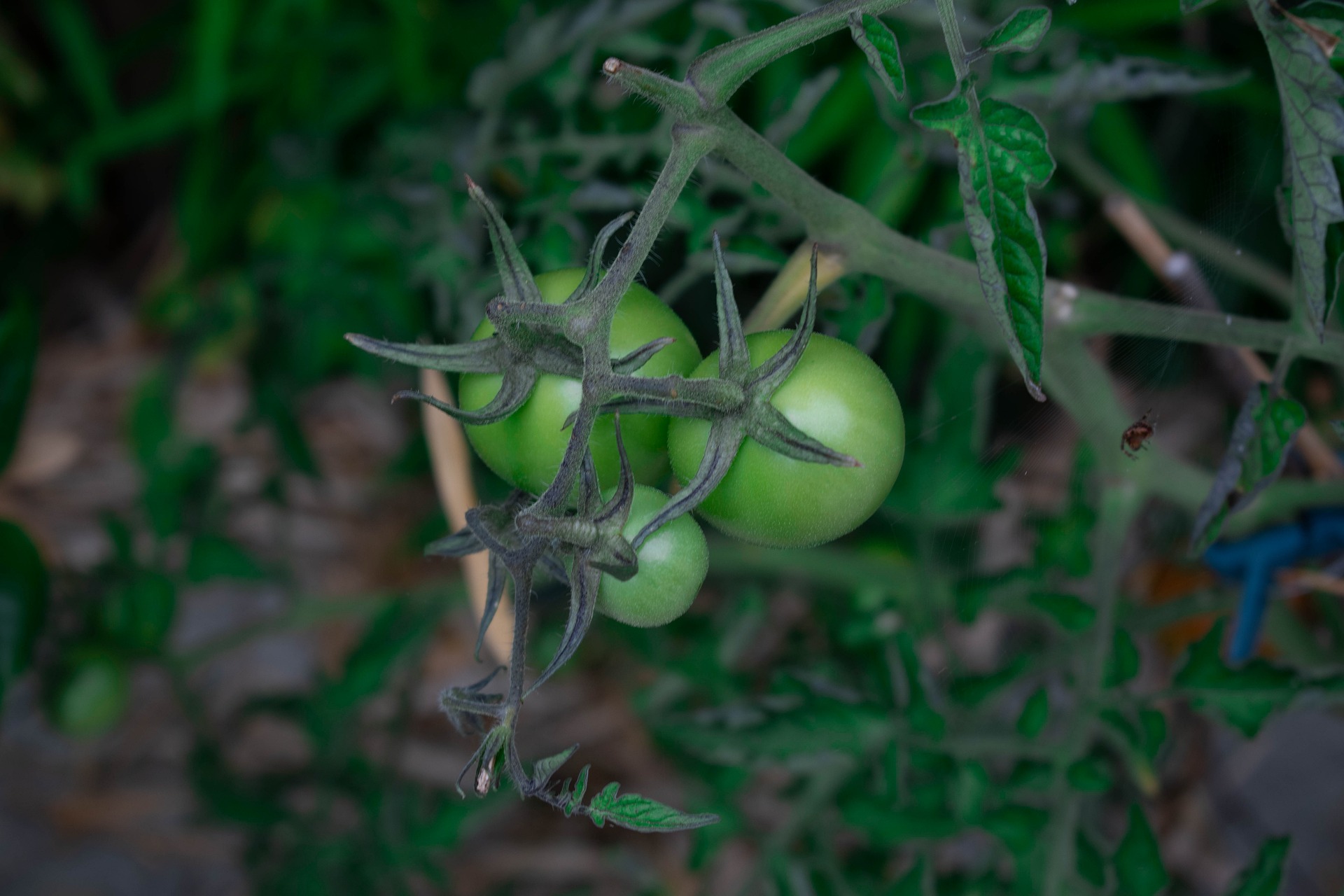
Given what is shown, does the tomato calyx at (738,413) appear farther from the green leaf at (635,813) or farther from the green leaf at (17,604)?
the green leaf at (17,604)

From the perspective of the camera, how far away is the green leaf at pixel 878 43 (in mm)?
451

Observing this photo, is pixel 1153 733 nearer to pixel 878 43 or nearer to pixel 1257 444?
pixel 1257 444

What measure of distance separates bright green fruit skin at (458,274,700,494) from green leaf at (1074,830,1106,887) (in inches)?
19.8

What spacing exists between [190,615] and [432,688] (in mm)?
619

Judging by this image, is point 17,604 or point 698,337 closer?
point 17,604

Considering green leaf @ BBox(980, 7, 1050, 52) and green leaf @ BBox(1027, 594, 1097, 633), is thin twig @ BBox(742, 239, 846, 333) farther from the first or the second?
green leaf @ BBox(1027, 594, 1097, 633)

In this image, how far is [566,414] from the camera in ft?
1.77

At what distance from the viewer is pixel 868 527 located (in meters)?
1.32

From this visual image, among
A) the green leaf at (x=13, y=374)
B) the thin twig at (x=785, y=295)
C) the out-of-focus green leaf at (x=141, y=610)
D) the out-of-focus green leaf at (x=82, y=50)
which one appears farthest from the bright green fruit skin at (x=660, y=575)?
the out-of-focus green leaf at (x=82, y=50)

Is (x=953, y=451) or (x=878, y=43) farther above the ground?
(x=878, y=43)

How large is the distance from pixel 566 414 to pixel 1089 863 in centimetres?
58

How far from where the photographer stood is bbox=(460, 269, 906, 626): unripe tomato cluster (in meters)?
0.51

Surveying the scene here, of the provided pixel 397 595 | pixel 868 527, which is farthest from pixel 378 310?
pixel 868 527

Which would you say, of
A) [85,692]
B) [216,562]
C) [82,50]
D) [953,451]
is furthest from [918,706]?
[82,50]
